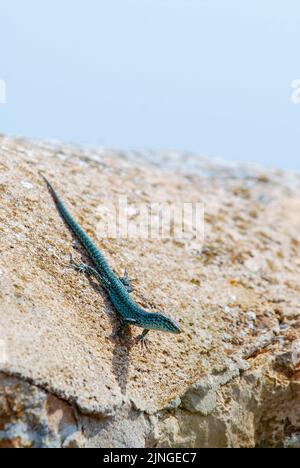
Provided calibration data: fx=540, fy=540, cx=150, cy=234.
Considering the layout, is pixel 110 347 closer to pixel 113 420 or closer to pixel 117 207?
pixel 113 420

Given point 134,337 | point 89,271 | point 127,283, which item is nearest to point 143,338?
point 134,337

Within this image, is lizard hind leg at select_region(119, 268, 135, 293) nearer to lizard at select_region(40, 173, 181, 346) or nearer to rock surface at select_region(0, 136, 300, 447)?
lizard at select_region(40, 173, 181, 346)

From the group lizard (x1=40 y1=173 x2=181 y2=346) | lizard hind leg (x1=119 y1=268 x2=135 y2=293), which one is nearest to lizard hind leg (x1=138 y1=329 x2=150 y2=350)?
lizard (x1=40 y1=173 x2=181 y2=346)

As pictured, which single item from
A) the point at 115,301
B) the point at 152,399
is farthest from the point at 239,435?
the point at 115,301

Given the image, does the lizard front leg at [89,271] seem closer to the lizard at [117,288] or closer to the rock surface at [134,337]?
the lizard at [117,288]

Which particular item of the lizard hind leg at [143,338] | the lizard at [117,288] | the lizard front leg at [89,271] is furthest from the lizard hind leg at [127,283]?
the lizard hind leg at [143,338]

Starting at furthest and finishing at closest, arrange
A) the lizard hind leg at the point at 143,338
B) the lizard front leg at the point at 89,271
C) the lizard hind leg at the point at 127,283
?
the lizard hind leg at the point at 127,283
the lizard front leg at the point at 89,271
the lizard hind leg at the point at 143,338

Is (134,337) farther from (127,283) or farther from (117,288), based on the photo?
(127,283)
